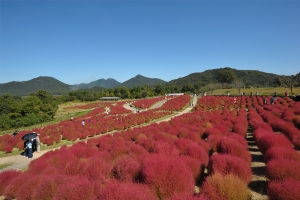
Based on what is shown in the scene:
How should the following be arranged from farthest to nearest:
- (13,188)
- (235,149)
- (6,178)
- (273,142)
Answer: (6,178) → (273,142) → (235,149) → (13,188)

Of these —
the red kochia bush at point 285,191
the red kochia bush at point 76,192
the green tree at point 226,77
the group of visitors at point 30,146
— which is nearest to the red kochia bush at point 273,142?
the red kochia bush at point 285,191

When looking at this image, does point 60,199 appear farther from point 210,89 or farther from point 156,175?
point 210,89

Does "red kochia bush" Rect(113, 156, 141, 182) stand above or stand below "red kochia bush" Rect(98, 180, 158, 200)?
below

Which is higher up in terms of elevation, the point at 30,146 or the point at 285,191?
the point at 285,191

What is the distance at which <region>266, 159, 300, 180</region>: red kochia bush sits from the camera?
443cm

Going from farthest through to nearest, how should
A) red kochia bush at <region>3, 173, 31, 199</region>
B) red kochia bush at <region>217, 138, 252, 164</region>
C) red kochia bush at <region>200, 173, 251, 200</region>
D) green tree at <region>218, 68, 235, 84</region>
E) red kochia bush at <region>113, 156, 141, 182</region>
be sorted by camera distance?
green tree at <region>218, 68, 235, 84</region> → red kochia bush at <region>217, 138, 252, 164</region> → red kochia bush at <region>3, 173, 31, 199</region> → red kochia bush at <region>113, 156, 141, 182</region> → red kochia bush at <region>200, 173, 251, 200</region>

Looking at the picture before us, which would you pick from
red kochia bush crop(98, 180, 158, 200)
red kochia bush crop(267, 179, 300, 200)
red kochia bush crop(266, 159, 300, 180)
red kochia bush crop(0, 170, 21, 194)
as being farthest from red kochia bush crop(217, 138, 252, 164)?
red kochia bush crop(0, 170, 21, 194)

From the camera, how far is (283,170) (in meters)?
4.59

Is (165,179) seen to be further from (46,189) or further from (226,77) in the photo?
(226,77)

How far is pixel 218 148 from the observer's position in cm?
759

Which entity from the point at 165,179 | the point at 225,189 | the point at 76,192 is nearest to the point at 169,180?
the point at 165,179

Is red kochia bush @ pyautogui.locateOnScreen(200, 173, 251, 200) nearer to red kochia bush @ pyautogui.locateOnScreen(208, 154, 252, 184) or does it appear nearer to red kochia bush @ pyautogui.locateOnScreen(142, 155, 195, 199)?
red kochia bush @ pyautogui.locateOnScreen(142, 155, 195, 199)

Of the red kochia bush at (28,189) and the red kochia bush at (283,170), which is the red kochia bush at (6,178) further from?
the red kochia bush at (283,170)

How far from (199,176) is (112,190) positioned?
3280 millimetres
